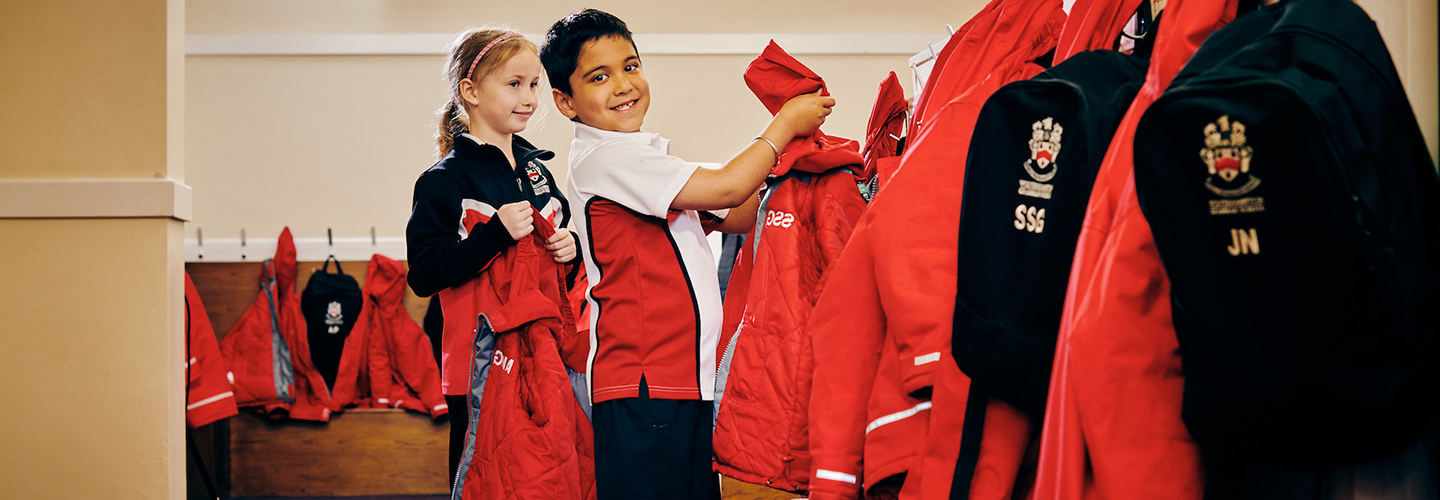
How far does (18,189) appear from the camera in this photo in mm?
1661

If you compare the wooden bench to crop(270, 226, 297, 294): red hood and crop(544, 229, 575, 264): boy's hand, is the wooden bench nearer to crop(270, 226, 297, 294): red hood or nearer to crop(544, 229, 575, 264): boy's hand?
crop(270, 226, 297, 294): red hood

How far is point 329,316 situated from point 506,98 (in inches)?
78.2

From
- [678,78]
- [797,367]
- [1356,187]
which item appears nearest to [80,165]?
[797,367]

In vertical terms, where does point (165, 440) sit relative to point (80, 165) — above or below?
below

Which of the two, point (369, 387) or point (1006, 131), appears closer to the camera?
point (1006, 131)

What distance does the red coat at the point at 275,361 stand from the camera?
329 cm

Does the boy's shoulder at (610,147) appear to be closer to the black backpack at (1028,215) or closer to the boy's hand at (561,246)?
the boy's hand at (561,246)

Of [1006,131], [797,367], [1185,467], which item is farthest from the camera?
[797,367]

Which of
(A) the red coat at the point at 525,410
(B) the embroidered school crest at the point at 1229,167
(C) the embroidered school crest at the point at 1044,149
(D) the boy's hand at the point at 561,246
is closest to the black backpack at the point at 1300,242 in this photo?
(B) the embroidered school crest at the point at 1229,167

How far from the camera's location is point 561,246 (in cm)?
159

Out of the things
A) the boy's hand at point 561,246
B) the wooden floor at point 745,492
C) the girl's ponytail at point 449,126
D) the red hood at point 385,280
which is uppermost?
the girl's ponytail at point 449,126

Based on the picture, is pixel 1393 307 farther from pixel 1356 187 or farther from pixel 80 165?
pixel 80 165

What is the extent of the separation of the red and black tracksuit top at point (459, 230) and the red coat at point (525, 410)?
109 mm

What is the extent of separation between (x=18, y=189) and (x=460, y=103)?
0.87 metres
